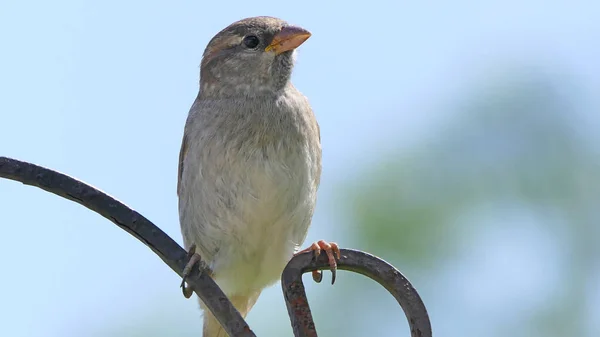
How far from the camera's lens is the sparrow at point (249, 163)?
360 cm

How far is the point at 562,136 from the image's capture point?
7.92 m

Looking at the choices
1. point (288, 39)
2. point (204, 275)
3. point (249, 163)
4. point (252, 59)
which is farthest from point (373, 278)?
point (252, 59)

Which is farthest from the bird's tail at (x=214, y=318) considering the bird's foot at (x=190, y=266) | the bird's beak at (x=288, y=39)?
the bird's beak at (x=288, y=39)

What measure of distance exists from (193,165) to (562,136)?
4704 mm

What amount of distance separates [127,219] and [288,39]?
60.3 inches

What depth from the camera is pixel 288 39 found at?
3.79 metres

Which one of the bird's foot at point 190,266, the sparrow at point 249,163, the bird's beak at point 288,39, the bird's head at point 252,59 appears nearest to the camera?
the bird's foot at point 190,266

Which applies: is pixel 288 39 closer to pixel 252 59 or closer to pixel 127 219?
pixel 252 59

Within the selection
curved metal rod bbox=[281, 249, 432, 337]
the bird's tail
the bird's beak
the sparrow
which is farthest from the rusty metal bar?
the bird's tail

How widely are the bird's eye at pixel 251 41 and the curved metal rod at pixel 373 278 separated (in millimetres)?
1497

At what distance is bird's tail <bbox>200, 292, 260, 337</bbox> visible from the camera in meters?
3.99

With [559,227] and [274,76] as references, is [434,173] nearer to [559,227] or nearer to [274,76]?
[559,227]

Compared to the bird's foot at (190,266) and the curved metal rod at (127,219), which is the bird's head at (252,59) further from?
the curved metal rod at (127,219)

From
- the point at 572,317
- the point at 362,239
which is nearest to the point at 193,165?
the point at 362,239
